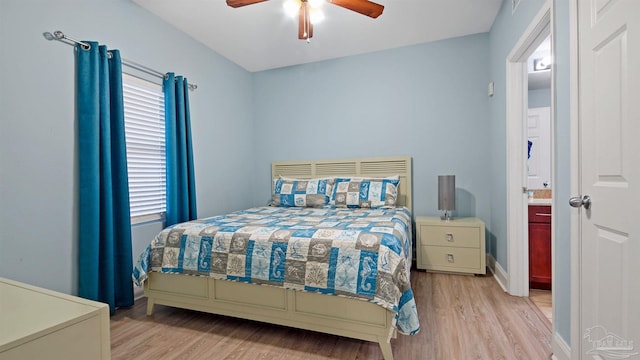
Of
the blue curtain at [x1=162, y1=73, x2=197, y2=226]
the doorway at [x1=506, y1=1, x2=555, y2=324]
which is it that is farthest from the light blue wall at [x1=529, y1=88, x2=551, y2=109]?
the blue curtain at [x1=162, y1=73, x2=197, y2=226]

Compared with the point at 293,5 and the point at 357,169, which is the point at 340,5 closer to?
the point at 293,5

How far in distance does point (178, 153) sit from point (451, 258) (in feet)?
9.55

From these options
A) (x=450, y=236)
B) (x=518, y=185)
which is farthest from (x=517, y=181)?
(x=450, y=236)

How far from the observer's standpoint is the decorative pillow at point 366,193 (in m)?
3.06

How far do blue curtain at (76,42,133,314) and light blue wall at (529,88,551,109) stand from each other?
441cm

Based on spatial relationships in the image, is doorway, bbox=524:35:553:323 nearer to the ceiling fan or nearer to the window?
the ceiling fan

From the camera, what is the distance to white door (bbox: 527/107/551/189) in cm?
353

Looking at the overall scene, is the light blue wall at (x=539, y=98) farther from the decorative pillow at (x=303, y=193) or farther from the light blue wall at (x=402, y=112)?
the decorative pillow at (x=303, y=193)

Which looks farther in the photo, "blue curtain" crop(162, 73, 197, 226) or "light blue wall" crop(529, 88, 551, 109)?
"light blue wall" crop(529, 88, 551, 109)

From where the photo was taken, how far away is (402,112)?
3.50 metres

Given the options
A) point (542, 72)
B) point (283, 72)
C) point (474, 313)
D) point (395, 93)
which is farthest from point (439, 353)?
point (283, 72)

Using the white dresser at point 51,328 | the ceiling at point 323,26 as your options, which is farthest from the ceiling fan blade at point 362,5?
the white dresser at point 51,328

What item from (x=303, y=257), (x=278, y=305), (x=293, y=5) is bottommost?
(x=278, y=305)

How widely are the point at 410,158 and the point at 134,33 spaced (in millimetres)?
2991
